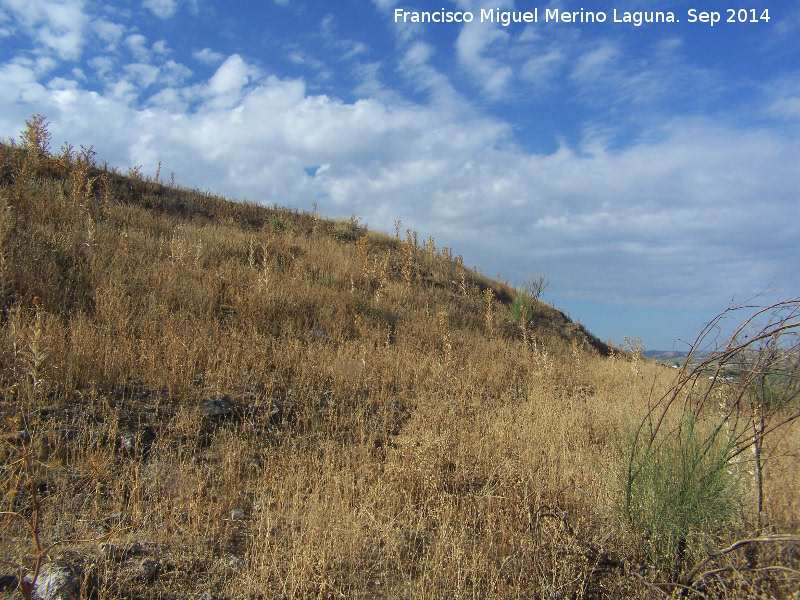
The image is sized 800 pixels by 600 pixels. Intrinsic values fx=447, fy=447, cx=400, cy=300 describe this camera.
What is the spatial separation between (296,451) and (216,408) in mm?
1188

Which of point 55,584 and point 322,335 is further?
point 322,335

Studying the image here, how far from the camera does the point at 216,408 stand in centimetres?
509

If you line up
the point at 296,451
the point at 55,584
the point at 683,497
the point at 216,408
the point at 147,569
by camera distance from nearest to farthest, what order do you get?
the point at 55,584 < the point at 147,569 < the point at 683,497 < the point at 296,451 < the point at 216,408

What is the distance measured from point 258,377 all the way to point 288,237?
23.7 ft

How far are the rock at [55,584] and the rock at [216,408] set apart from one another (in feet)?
8.36

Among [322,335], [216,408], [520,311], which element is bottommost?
[216,408]

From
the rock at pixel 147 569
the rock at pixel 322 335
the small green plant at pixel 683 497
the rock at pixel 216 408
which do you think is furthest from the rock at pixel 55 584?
the rock at pixel 322 335

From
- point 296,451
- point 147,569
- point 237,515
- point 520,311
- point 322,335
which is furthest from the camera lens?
point 520,311

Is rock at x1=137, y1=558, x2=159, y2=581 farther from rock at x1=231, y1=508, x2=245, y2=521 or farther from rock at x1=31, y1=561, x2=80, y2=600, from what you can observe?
rock at x1=231, y1=508, x2=245, y2=521

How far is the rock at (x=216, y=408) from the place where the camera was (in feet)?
16.4

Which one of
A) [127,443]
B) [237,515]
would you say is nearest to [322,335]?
[127,443]

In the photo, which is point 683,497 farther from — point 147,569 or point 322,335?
point 322,335

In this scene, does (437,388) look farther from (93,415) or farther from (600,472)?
(93,415)

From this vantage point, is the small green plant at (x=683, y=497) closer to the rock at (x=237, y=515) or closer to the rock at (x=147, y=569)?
the rock at (x=237, y=515)
